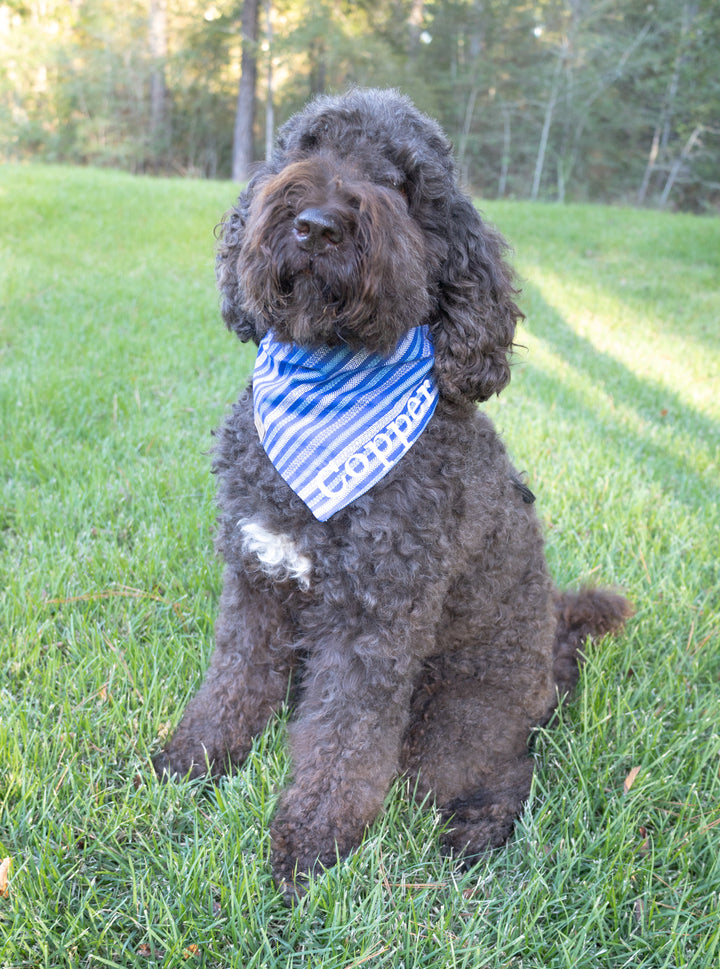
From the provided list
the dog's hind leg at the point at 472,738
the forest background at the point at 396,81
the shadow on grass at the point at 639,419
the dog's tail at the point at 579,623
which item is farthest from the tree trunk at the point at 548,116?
the dog's hind leg at the point at 472,738

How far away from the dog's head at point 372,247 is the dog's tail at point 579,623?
114cm

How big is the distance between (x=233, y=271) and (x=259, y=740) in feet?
5.66

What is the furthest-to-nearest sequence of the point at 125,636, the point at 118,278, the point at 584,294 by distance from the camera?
the point at 584,294, the point at 118,278, the point at 125,636

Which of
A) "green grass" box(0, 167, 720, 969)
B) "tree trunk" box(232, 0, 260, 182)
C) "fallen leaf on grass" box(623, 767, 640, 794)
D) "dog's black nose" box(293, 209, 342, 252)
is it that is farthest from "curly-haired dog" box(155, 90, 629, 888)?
"tree trunk" box(232, 0, 260, 182)

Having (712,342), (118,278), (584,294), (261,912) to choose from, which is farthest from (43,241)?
A: (261,912)

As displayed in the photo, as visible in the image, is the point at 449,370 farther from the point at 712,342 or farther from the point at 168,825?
the point at 712,342

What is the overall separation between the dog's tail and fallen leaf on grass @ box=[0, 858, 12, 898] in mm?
2033

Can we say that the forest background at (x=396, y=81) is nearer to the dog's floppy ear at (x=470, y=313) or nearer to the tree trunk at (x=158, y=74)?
the tree trunk at (x=158, y=74)

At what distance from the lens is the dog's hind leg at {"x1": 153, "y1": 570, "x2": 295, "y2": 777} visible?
2484 millimetres

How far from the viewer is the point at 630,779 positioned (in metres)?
2.45

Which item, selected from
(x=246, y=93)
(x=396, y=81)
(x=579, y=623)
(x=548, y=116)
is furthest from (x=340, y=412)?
(x=396, y=81)

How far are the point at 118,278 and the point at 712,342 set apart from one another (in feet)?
24.7

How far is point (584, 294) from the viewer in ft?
34.4

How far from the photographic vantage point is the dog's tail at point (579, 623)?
2.89 m
